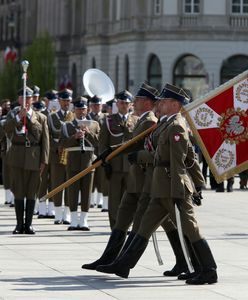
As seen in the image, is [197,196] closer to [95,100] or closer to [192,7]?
[95,100]

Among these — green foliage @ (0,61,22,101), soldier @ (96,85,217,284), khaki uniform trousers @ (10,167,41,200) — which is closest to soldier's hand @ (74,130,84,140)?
khaki uniform trousers @ (10,167,41,200)

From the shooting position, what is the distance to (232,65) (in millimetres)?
77375

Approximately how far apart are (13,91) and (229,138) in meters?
74.2

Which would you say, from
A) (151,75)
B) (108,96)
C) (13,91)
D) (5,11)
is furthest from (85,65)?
(108,96)

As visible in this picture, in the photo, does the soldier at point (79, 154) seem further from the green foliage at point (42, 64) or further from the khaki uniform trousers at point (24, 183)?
the green foliage at point (42, 64)

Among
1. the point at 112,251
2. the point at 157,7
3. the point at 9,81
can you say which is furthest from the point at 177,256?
the point at 9,81

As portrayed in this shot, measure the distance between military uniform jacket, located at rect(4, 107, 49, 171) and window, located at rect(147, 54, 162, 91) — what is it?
57893 millimetres

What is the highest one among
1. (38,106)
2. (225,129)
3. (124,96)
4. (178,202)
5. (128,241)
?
(38,106)

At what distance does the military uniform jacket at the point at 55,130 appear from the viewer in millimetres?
22828

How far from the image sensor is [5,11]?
124625 mm

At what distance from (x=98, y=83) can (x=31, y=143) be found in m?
3.43

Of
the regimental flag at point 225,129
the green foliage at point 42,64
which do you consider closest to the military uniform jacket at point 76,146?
the regimental flag at point 225,129

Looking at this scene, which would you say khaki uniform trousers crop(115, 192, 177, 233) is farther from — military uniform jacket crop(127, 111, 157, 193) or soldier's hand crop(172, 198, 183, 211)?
soldier's hand crop(172, 198, 183, 211)

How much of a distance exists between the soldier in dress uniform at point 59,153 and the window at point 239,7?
54394 millimetres
